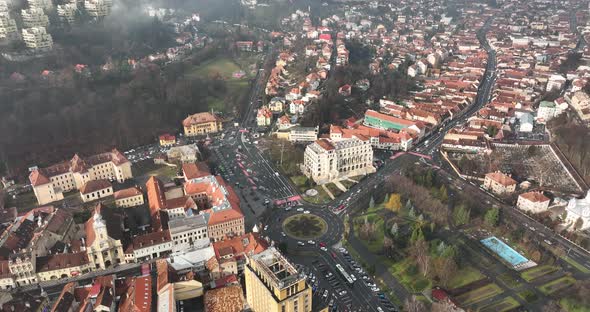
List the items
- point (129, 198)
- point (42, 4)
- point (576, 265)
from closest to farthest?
point (576, 265)
point (129, 198)
point (42, 4)

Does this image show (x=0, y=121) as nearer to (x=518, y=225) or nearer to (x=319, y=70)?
(x=319, y=70)

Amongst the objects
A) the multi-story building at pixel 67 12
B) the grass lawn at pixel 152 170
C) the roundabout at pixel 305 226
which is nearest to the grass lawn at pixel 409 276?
the roundabout at pixel 305 226

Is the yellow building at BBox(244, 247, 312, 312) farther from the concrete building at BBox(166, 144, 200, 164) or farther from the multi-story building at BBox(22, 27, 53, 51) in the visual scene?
the multi-story building at BBox(22, 27, 53, 51)

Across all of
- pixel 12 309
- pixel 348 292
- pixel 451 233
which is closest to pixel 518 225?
pixel 451 233

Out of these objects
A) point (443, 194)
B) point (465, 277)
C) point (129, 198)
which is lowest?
point (129, 198)

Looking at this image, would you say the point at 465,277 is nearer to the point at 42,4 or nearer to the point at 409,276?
the point at 409,276

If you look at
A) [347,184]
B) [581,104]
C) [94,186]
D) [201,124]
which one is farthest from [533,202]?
[94,186]

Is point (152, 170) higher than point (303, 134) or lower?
lower
